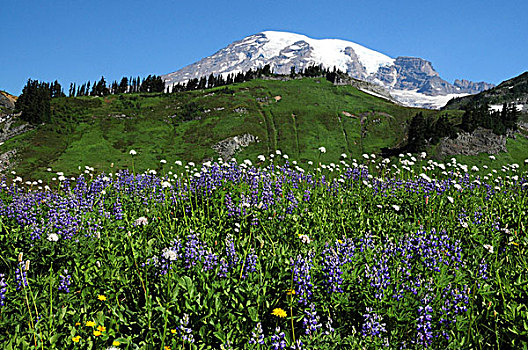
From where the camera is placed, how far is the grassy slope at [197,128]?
11525cm

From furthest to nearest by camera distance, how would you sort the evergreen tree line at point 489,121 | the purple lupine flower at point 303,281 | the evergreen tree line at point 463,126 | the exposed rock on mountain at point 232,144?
the exposed rock on mountain at point 232,144 → the evergreen tree line at point 489,121 → the evergreen tree line at point 463,126 → the purple lupine flower at point 303,281

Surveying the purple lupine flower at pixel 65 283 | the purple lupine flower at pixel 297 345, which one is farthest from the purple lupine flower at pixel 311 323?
the purple lupine flower at pixel 65 283

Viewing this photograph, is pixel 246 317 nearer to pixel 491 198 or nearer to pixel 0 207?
pixel 0 207

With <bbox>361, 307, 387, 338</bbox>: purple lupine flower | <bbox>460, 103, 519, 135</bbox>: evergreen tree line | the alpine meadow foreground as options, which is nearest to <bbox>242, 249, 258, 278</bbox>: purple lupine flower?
the alpine meadow foreground

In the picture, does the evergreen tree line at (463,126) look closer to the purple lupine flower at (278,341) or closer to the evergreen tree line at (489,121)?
the evergreen tree line at (489,121)

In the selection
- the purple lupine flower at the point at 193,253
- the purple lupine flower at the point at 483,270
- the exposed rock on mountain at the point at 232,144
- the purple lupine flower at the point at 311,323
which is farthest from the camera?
the exposed rock on mountain at the point at 232,144

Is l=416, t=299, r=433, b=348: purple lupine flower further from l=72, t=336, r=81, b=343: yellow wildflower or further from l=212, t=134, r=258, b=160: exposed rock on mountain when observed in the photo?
l=212, t=134, r=258, b=160: exposed rock on mountain

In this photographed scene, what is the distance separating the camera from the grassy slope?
115 m

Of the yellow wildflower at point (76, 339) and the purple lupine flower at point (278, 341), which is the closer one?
the purple lupine flower at point (278, 341)

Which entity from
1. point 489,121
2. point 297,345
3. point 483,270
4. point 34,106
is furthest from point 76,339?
point 34,106

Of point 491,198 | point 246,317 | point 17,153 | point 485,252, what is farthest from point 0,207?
point 17,153

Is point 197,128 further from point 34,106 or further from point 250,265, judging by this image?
point 250,265

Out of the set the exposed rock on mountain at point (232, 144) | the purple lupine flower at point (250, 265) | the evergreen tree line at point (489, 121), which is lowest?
the exposed rock on mountain at point (232, 144)

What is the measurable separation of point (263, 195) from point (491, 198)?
6.72m
